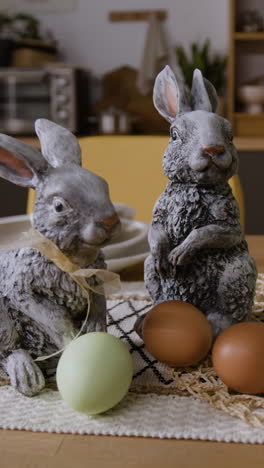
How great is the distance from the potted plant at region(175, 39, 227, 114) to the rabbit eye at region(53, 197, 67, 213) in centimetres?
232

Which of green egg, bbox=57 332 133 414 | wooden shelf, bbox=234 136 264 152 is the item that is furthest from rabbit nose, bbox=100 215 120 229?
wooden shelf, bbox=234 136 264 152

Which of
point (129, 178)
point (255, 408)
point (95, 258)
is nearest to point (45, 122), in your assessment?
point (95, 258)

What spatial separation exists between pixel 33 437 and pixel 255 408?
0.22m

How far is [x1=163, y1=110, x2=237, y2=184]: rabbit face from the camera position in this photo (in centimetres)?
65

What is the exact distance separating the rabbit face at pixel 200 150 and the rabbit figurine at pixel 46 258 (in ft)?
0.43

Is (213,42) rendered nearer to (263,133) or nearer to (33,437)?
(263,133)

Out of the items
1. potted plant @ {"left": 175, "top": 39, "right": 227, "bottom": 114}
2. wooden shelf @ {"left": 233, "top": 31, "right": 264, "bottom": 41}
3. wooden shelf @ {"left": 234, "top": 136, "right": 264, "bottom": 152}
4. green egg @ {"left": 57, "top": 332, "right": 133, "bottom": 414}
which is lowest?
wooden shelf @ {"left": 234, "top": 136, "right": 264, "bottom": 152}

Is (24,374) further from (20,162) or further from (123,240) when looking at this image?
(123,240)

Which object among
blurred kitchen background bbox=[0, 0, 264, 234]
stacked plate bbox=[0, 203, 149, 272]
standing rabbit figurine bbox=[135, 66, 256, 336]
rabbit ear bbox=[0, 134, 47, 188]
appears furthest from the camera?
Result: blurred kitchen background bbox=[0, 0, 264, 234]

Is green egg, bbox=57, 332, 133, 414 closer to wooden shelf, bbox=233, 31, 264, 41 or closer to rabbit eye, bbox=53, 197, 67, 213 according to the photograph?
rabbit eye, bbox=53, 197, 67, 213

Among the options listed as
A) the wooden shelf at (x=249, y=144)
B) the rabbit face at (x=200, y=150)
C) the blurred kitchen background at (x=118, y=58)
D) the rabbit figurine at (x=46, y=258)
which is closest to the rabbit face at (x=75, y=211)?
the rabbit figurine at (x=46, y=258)

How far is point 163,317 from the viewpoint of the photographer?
25.8 inches

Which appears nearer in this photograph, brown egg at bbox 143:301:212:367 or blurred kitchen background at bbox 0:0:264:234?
brown egg at bbox 143:301:212:367

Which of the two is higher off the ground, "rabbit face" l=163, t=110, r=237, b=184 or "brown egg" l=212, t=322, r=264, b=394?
"rabbit face" l=163, t=110, r=237, b=184
